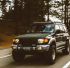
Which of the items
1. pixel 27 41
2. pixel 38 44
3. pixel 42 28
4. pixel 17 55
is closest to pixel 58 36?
pixel 42 28

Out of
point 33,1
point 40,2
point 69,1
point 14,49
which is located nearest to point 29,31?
point 14,49

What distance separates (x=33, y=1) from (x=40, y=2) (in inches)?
126

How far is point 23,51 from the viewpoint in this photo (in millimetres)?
12750

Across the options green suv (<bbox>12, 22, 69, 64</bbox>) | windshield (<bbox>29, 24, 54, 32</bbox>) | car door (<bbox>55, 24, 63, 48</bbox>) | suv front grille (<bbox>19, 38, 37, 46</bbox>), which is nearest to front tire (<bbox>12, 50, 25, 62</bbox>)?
green suv (<bbox>12, 22, 69, 64</bbox>)

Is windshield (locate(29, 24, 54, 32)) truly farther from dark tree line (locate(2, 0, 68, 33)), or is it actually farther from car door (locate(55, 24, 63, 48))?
dark tree line (locate(2, 0, 68, 33))

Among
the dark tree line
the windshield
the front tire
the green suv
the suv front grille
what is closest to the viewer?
the green suv

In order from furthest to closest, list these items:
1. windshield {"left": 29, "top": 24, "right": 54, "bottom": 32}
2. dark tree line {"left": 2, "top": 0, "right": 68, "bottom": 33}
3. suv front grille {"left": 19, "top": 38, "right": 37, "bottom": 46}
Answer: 1. dark tree line {"left": 2, "top": 0, "right": 68, "bottom": 33}
2. windshield {"left": 29, "top": 24, "right": 54, "bottom": 32}
3. suv front grille {"left": 19, "top": 38, "right": 37, "bottom": 46}

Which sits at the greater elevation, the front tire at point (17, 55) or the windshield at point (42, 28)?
the windshield at point (42, 28)

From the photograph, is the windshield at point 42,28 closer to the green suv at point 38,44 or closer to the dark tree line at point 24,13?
the green suv at point 38,44

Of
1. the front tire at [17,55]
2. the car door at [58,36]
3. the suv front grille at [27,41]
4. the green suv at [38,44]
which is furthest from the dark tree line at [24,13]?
the suv front grille at [27,41]

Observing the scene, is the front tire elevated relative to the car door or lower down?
lower down

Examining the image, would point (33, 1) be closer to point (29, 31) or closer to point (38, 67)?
point (29, 31)

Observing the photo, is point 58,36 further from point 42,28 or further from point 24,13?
point 24,13

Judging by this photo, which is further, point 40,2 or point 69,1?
point 69,1
